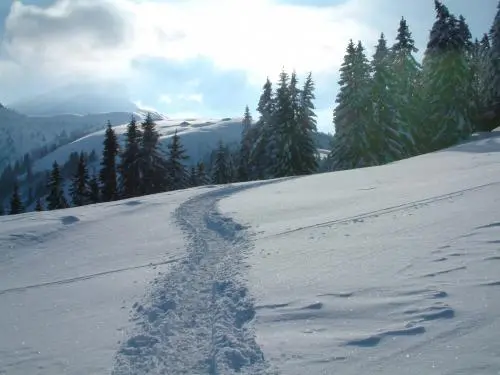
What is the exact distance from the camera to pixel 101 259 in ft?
43.7

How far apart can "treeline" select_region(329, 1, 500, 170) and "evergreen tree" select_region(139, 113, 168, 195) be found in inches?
653

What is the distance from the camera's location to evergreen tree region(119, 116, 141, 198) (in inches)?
1660

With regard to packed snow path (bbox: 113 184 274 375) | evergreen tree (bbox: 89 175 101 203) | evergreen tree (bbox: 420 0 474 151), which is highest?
evergreen tree (bbox: 420 0 474 151)

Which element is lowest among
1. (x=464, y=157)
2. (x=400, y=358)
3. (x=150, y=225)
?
(x=400, y=358)

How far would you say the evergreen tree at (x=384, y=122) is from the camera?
117 ft

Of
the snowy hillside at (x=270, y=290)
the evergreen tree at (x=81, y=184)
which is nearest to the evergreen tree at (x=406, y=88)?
the snowy hillside at (x=270, y=290)

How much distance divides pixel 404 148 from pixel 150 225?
2764 centimetres

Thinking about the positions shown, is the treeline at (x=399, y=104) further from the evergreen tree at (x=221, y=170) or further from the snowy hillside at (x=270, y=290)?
the evergreen tree at (x=221, y=170)

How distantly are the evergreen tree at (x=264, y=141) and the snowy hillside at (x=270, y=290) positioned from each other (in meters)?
23.8

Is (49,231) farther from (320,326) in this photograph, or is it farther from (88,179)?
(88,179)

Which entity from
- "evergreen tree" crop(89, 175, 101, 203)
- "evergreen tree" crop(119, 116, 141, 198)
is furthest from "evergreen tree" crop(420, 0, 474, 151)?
"evergreen tree" crop(89, 175, 101, 203)

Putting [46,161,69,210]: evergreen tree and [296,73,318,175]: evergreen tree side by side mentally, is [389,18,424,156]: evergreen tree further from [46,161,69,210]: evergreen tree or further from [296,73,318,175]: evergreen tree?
[46,161,69,210]: evergreen tree

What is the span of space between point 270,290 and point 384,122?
2982 cm

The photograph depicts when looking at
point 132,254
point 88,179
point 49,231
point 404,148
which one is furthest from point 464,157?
point 88,179
